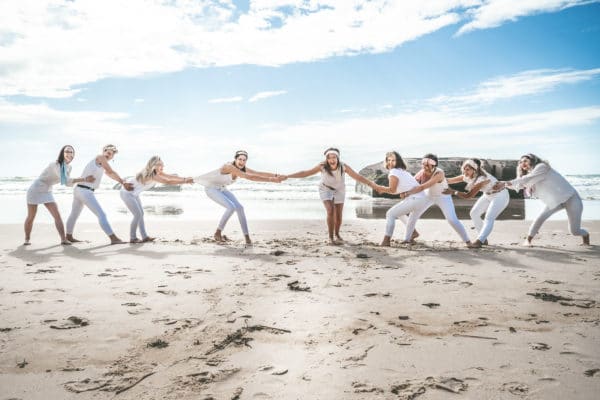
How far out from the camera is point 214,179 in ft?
27.9

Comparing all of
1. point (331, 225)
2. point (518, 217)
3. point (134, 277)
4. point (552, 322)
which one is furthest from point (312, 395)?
point (518, 217)

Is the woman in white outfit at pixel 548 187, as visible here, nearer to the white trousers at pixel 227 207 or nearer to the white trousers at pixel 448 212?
the white trousers at pixel 448 212

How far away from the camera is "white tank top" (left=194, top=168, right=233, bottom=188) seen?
27.8 ft

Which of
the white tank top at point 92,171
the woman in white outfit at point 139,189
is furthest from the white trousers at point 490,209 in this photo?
the white tank top at point 92,171

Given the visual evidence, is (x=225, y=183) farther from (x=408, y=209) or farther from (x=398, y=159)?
(x=408, y=209)

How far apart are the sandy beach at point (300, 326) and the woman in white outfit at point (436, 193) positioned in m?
1.10

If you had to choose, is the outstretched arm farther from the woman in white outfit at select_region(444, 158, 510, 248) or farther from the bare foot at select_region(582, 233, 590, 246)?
the bare foot at select_region(582, 233, 590, 246)

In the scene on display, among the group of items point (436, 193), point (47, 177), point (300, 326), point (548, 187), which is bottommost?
point (300, 326)

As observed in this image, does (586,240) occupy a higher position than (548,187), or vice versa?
(548,187)

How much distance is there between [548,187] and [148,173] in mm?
7938

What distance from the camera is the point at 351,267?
572cm

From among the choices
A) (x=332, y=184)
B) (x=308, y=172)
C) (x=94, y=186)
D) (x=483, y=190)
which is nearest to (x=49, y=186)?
(x=94, y=186)

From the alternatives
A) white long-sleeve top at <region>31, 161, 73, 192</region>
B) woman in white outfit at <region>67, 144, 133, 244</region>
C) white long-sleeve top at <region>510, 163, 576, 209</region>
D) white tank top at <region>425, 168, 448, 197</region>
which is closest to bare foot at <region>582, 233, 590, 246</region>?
white long-sleeve top at <region>510, 163, 576, 209</region>

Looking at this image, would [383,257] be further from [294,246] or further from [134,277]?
[134,277]
